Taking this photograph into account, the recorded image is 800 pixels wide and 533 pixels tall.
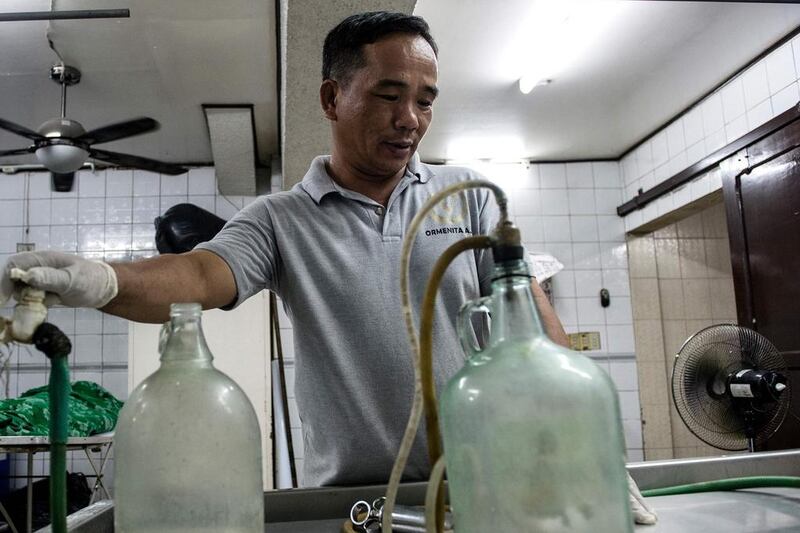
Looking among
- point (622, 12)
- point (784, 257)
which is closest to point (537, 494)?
point (622, 12)

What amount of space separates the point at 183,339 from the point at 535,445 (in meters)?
0.31

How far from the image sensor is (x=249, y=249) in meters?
1.22

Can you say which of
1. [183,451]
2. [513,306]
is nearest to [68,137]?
[183,451]

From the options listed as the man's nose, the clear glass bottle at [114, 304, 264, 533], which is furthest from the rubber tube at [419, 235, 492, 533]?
the man's nose

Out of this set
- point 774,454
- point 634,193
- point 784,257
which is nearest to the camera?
point 774,454

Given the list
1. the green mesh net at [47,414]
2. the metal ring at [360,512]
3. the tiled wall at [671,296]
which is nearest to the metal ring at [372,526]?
the metal ring at [360,512]

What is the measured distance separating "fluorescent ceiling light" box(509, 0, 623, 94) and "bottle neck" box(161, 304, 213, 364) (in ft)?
10.4

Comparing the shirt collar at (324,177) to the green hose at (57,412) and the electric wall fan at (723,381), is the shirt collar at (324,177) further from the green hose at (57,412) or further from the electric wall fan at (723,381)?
the electric wall fan at (723,381)

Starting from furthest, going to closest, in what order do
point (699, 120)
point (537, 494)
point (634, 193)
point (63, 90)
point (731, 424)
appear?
point (634, 193)
point (699, 120)
point (63, 90)
point (731, 424)
point (537, 494)

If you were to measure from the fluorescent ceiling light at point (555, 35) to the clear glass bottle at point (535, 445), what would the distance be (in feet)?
10.5

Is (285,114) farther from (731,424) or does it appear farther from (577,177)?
(577,177)

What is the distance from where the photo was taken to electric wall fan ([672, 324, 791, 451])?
107 inches

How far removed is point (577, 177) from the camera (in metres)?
5.70

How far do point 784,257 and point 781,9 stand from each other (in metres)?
1.34
